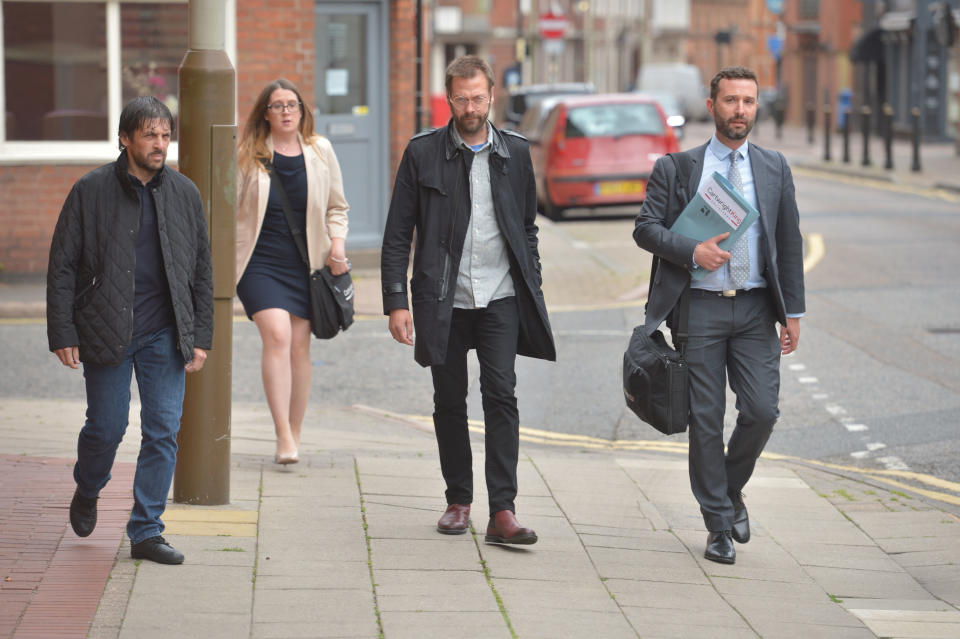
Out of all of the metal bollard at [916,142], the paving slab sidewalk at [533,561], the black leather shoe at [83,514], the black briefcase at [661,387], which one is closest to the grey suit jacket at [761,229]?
the black briefcase at [661,387]

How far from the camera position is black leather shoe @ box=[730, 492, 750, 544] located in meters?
5.93

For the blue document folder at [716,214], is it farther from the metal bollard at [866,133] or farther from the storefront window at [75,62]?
the metal bollard at [866,133]

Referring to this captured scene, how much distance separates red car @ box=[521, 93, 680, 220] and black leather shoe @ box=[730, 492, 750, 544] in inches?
549

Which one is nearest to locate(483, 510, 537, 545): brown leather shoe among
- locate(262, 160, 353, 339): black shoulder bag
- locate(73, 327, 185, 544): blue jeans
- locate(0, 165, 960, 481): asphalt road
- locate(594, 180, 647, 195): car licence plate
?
locate(73, 327, 185, 544): blue jeans

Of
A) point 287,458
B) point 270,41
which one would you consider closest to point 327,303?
point 287,458

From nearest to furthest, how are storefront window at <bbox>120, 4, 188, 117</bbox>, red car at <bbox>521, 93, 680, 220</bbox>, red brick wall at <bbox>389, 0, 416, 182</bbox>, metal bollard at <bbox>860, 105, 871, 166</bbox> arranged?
storefront window at <bbox>120, 4, 188, 117</bbox> → red brick wall at <bbox>389, 0, 416, 182</bbox> → red car at <bbox>521, 93, 680, 220</bbox> → metal bollard at <bbox>860, 105, 871, 166</bbox>

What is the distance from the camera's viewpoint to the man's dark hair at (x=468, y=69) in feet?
18.2

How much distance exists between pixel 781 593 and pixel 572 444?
307 cm

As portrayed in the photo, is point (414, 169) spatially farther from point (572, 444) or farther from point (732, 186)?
point (572, 444)

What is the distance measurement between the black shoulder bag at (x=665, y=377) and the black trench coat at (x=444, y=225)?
0.38 m

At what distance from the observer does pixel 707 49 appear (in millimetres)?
114500

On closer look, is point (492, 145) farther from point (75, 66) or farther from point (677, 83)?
point (677, 83)

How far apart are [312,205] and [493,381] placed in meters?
1.75

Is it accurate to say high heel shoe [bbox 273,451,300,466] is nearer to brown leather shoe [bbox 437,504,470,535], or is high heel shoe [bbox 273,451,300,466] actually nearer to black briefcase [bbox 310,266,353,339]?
black briefcase [bbox 310,266,353,339]
